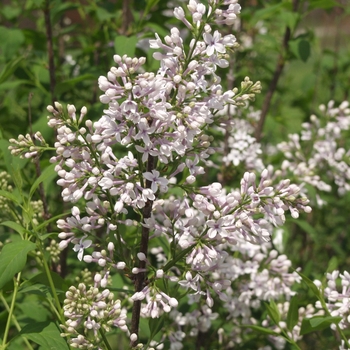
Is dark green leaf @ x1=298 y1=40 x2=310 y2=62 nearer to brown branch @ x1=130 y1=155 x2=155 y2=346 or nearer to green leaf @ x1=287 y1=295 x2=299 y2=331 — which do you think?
green leaf @ x1=287 y1=295 x2=299 y2=331

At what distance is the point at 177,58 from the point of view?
5.35ft

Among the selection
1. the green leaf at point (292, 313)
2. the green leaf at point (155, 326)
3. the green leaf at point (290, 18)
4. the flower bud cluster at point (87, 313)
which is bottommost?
the green leaf at point (292, 313)

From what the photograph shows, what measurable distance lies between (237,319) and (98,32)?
168 centimetres

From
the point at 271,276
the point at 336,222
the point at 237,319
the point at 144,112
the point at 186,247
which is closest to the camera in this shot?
the point at 144,112

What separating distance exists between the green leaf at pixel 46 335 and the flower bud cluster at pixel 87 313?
0.13 ft

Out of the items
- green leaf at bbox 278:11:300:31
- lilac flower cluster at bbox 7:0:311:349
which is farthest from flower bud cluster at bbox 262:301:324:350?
green leaf at bbox 278:11:300:31

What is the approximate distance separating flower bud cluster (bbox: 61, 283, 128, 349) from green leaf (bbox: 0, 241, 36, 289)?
158 millimetres

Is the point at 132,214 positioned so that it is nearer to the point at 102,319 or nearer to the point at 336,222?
the point at 102,319

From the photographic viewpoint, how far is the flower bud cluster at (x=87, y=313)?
164 centimetres

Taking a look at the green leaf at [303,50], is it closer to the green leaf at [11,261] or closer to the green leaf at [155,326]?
the green leaf at [155,326]

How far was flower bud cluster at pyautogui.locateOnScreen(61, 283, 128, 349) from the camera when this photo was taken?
1642mm

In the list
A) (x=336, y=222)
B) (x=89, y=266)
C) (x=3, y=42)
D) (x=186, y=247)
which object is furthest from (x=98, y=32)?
(x=336, y=222)

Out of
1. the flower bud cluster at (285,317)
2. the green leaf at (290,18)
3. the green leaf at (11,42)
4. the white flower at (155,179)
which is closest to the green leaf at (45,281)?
the white flower at (155,179)

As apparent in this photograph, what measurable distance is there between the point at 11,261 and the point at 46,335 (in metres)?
0.28
